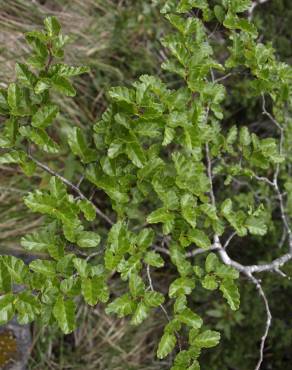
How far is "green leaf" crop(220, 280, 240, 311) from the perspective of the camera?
1.55 m

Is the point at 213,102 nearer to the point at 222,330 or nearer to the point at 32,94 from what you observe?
the point at 32,94

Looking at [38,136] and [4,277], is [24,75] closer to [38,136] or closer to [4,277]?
[38,136]

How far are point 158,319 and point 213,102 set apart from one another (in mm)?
1827

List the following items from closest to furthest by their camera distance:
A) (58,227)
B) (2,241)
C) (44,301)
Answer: (44,301) → (58,227) → (2,241)

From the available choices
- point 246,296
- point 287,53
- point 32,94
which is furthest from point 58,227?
point 287,53

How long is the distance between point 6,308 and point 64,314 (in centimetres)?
16

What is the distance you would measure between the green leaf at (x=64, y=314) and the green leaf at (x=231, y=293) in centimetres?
49

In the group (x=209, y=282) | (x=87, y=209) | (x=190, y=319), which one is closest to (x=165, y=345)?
(x=190, y=319)

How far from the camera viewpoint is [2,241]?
2.79 meters

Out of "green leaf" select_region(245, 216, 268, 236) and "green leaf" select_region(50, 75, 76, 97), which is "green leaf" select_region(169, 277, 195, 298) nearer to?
"green leaf" select_region(245, 216, 268, 236)

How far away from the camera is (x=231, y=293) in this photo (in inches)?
61.7

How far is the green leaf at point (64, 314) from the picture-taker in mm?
1361

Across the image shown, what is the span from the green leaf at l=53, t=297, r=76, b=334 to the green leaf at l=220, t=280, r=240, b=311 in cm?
49

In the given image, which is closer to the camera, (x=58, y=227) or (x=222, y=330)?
(x=58, y=227)
